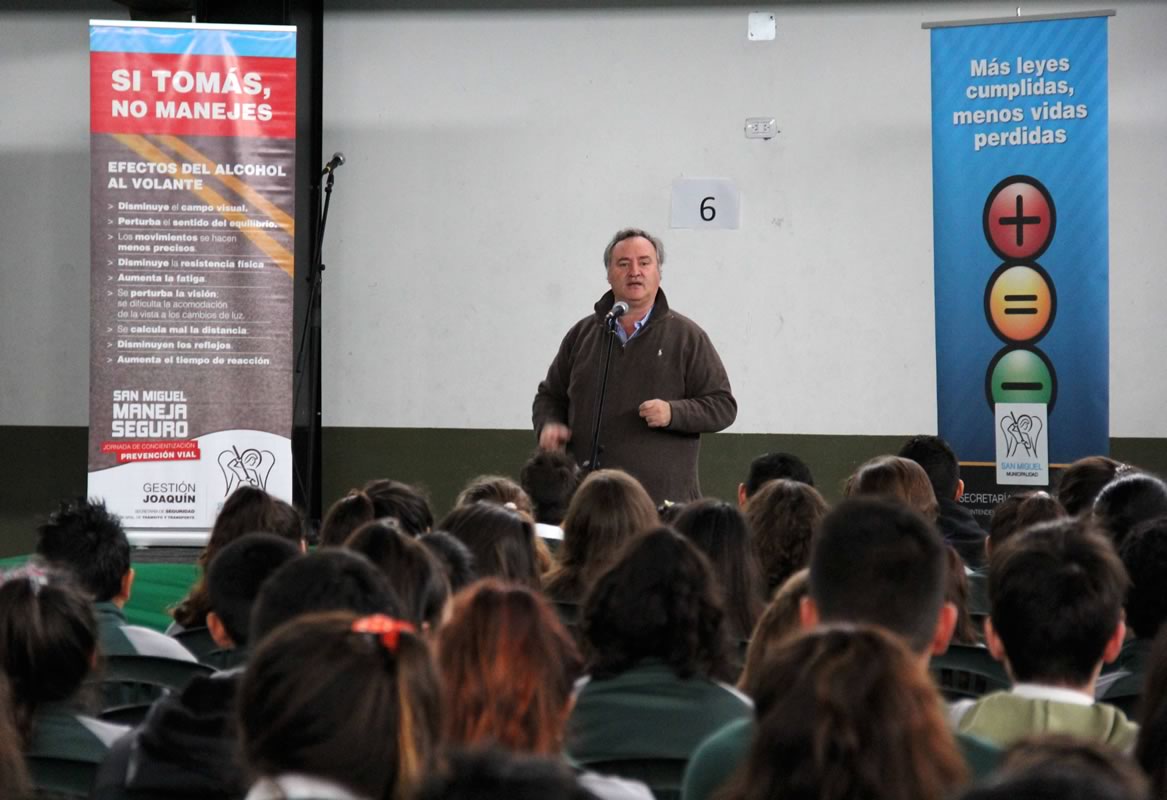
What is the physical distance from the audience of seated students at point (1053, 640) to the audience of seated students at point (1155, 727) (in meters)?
0.25

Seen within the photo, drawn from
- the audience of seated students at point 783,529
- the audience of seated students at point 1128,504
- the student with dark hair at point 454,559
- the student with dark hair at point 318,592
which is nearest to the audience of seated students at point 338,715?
the student with dark hair at point 318,592

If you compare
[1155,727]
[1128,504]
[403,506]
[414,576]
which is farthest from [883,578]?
[403,506]

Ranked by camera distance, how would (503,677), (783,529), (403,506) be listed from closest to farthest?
(503,677) < (783,529) < (403,506)

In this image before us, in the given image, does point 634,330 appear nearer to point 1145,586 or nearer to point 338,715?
point 1145,586

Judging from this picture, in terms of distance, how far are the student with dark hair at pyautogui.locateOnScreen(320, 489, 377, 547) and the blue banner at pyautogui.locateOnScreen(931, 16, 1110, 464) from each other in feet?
10.9

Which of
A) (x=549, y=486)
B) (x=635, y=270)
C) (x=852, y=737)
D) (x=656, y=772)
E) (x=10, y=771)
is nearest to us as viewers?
(x=852, y=737)

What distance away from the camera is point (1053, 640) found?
1.91 meters

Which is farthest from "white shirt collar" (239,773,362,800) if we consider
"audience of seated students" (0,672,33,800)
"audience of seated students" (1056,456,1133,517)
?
"audience of seated students" (1056,456,1133,517)

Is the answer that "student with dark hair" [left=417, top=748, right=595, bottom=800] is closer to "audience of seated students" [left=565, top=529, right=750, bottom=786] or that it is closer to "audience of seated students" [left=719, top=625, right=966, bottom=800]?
"audience of seated students" [left=719, top=625, right=966, bottom=800]

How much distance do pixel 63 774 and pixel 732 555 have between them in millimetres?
1394

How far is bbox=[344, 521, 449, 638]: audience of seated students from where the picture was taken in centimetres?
226

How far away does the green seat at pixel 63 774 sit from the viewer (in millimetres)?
2039

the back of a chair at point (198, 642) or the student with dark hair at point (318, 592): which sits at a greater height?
the student with dark hair at point (318, 592)

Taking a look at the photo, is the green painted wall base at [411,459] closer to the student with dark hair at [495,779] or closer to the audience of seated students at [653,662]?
the audience of seated students at [653,662]
